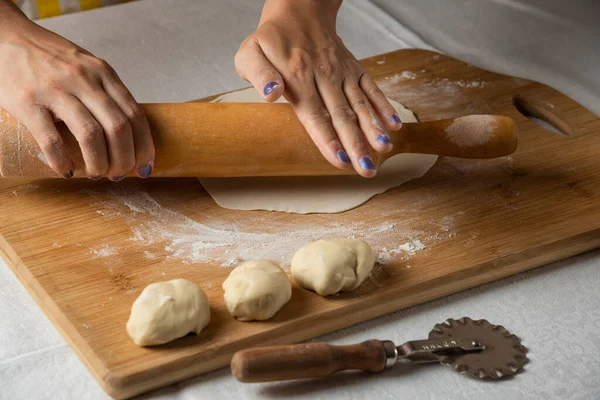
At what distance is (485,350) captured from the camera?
1.61 metres

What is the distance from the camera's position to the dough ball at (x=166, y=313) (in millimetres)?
1499

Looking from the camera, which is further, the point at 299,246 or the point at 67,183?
the point at 67,183

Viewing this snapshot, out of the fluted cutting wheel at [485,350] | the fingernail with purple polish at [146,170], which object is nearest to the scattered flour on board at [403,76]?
the fingernail with purple polish at [146,170]

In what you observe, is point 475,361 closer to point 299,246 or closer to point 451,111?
point 299,246

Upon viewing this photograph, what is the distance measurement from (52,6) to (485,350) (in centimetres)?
215

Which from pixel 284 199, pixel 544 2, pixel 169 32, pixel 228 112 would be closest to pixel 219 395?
pixel 284 199

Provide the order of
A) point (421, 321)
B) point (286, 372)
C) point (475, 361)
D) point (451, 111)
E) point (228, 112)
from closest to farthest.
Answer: point (286, 372) < point (475, 361) < point (421, 321) < point (228, 112) < point (451, 111)

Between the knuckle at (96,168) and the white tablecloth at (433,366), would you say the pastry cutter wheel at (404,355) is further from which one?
the knuckle at (96,168)

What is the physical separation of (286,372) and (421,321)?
40 centimetres

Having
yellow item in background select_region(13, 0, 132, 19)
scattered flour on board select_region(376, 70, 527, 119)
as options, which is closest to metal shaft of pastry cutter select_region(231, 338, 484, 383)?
scattered flour on board select_region(376, 70, 527, 119)

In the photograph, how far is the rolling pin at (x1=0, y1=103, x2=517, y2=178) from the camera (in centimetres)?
185

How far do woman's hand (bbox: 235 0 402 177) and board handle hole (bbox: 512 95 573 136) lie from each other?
697mm

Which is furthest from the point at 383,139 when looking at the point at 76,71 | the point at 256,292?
the point at 76,71

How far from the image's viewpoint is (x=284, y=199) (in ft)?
6.57
